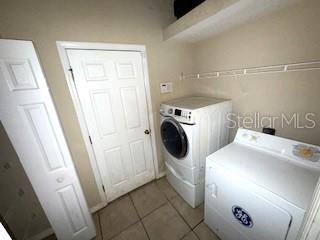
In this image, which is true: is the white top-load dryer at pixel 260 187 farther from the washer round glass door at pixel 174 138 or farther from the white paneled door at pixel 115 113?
the white paneled door at pixel 115 113

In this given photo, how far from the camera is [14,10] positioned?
1085 mm

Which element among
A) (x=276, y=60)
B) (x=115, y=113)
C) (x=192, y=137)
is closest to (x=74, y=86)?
(x=115, y=113)

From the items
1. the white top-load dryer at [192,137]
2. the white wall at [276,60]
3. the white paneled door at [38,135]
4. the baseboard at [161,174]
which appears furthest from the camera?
the baseboard at [161,174]

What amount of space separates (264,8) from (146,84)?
1.34 m

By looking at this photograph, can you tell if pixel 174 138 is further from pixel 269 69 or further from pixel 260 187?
pixel 269 69

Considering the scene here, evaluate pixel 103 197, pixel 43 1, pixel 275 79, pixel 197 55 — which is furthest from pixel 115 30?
pixel 103 197

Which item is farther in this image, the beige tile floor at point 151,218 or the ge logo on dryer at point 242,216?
the beige tile floor at point 151,218

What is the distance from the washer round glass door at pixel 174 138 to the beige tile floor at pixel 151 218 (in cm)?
68

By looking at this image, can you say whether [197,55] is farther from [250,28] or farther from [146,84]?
[146,84]

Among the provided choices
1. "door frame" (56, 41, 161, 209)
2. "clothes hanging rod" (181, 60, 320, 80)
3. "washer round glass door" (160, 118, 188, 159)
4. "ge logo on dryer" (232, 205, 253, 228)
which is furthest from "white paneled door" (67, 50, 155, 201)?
"ge logo on dryer" (232, 205, 253, 228)

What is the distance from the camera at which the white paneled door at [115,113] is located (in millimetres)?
1472

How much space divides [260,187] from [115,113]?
1.55 metres

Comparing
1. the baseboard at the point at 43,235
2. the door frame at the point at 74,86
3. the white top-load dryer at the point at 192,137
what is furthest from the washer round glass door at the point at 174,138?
the baseboard at the point at 43,235

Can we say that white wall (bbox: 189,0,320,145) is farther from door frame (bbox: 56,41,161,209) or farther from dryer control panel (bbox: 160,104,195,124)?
door frame (bbox: 56,41,161,209)
